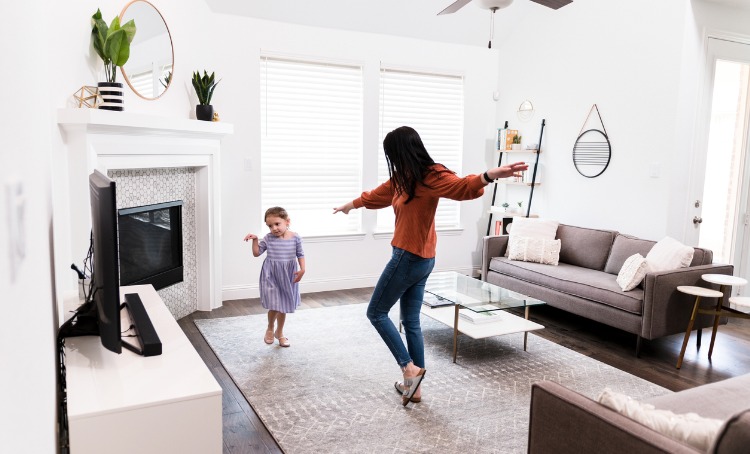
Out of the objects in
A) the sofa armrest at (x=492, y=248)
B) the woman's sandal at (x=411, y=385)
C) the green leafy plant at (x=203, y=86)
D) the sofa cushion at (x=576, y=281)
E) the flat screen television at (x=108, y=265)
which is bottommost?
the woman's sandal at (x=411, y=385)

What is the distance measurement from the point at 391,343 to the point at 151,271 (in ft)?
6.73

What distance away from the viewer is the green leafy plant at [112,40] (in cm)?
332

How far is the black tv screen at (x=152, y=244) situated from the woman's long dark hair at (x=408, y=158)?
79.9 inches

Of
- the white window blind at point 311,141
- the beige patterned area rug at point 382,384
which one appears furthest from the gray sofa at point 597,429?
the white window blind at point 311,141

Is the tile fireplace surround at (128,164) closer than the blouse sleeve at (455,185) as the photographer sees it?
No

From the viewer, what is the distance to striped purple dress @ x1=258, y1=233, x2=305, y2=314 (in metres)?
3.72

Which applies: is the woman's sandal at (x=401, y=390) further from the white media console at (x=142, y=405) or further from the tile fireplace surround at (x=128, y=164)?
the tile fireplace surround at (x=128, y=164)

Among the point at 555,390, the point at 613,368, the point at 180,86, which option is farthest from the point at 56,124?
the point at 613,368

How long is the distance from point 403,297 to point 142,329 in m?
1.32

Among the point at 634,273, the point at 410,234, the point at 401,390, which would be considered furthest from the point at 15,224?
the point at 634,273

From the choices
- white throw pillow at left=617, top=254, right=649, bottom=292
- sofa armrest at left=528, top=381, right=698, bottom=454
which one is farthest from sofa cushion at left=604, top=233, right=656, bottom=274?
sofa armrest at left=528, top=381, right=698, bottom=454

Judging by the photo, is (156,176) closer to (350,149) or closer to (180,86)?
(180,86)

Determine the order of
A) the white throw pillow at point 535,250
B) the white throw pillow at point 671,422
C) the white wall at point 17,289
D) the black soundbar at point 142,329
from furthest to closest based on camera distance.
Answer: the white throw pillow at point 535,250, the black soundbar at point 142,329, the white throw pillow at point 671,422, the white wall at point 17,289

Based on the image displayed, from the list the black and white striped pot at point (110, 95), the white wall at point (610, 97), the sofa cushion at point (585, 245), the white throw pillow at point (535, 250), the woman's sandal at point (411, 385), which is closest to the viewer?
the woman's sandal at point (411, 385)
